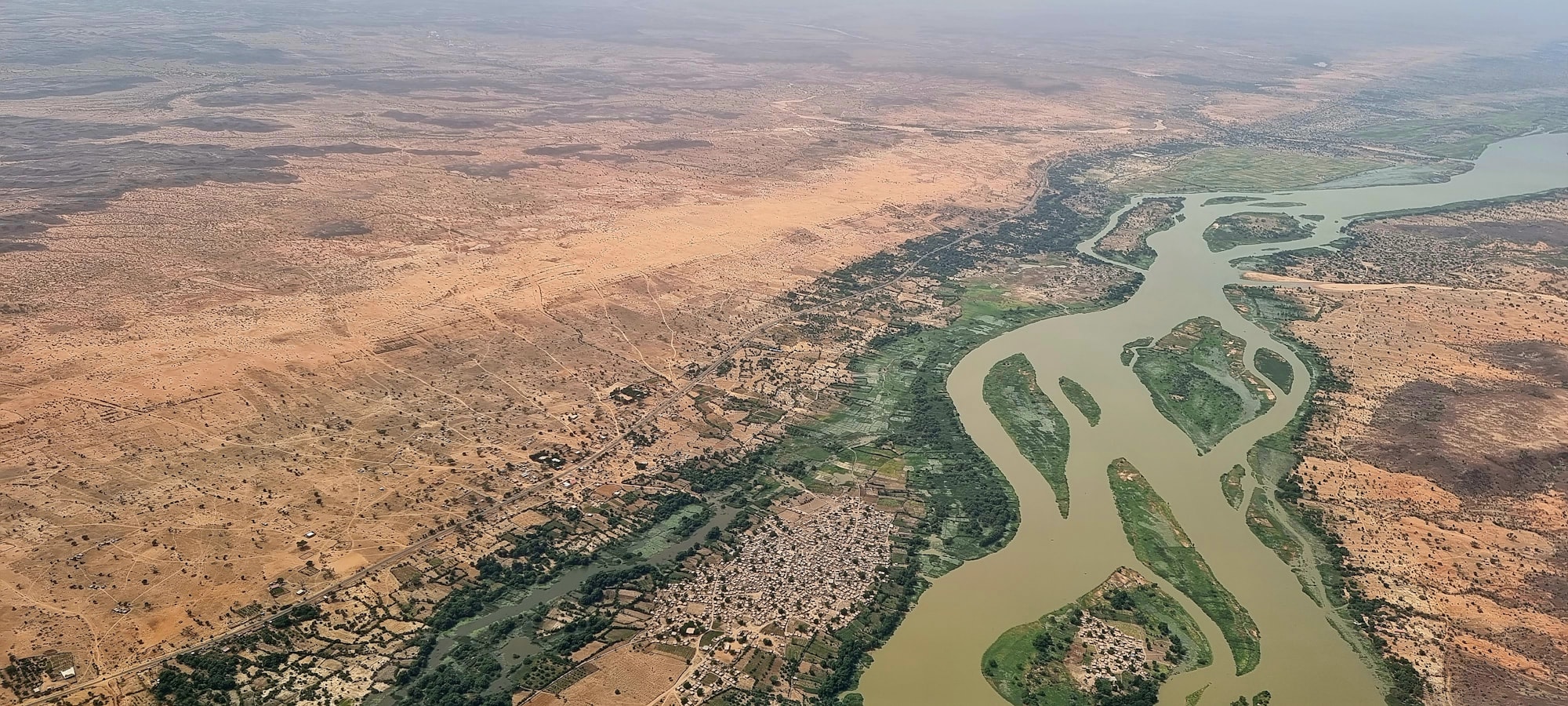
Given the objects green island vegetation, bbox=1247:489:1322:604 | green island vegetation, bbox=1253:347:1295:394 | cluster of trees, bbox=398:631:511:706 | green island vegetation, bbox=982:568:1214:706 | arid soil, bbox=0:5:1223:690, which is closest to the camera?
cluster of trees, bbox=398:631:511:706

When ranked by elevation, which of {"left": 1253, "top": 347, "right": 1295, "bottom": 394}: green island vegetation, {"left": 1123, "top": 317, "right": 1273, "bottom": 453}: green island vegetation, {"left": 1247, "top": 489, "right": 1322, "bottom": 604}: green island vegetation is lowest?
{"left": 1247, "top": 489, "right": 1322, "bottom": 604}: green island vegetation

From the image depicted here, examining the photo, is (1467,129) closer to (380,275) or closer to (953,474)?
(953,474)

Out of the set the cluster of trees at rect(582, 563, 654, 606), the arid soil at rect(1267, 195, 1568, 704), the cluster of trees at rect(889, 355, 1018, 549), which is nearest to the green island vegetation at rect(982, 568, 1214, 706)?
the cluster of trees at rect(889, 355, 1018, 549)

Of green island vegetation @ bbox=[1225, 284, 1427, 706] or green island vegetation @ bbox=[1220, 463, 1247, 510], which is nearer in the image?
green island vegetation @ bbox=[1225, 284, 1427, 706]

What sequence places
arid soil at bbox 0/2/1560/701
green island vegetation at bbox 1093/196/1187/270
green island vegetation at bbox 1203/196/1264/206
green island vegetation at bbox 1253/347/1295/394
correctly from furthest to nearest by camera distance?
green island vegetation at bbox 1203/196/1264/206 < green island vegetation at bbox 1093/196/1187/270 < green island vegetation at bbox 1253/347/1295/394 < arid soil at bbox 0/2/1560/701

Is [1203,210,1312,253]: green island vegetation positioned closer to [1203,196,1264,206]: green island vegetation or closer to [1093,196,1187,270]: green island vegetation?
[1093,196,1187,270]: green island vegetation

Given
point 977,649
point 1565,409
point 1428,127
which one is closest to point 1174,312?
point 1565,409

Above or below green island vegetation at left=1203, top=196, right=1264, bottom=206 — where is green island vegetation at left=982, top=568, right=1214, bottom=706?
below

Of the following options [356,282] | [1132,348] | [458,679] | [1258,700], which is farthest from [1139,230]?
[458,679]

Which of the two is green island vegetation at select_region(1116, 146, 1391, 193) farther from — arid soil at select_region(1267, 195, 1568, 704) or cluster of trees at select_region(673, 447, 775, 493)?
cluster of trees at select_region(673, 447, 775, 493)
